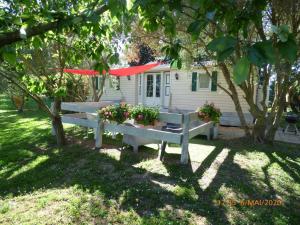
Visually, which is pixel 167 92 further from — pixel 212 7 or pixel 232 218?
pixel 212 7

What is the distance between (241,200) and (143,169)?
195 centimetres

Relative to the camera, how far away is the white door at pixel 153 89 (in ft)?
50.3

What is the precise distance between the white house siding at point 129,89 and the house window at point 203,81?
4.67 meters

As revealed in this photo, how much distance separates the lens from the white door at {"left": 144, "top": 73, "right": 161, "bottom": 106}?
1533 cm

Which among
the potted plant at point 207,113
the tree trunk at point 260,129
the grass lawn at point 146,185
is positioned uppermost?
the potted plant at point 207,113

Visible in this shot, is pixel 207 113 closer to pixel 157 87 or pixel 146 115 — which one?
pixel 146 115

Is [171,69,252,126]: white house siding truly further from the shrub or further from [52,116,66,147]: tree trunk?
[52,116,66,147]: tree trunk

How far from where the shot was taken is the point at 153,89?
51.1ft

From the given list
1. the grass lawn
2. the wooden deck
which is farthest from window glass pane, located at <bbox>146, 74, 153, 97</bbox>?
the grass lawn

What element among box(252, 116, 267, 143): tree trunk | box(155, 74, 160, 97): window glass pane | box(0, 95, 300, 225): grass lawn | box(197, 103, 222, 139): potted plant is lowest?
box(0, 95, 300, 225): grass lawn

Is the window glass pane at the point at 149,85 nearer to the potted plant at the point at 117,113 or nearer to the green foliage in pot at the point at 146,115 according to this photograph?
the potted plant at the point at 117,113

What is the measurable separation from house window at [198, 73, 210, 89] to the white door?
2.78 m

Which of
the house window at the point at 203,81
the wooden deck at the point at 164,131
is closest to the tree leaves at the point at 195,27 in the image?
the wooden deck at the point at 164,131

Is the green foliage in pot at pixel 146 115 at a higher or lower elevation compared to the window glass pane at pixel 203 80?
lower
